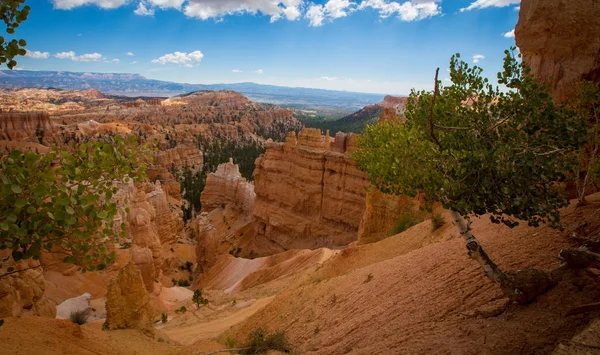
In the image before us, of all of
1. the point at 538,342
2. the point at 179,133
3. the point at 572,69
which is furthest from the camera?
the point at 179,133

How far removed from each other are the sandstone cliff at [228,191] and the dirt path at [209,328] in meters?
25.9

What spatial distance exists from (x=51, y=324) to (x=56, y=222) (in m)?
6.45

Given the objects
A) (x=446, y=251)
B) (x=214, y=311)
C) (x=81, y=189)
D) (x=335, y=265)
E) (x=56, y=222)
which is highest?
(x=81, y=189)

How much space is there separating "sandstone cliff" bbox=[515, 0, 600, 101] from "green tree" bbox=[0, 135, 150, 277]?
1087 cm

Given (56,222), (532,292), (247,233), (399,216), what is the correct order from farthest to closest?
(247,233) < (399,216) < (532,292) < (56,222)

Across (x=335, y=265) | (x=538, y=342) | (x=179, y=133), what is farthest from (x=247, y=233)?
(x=179, y=133)

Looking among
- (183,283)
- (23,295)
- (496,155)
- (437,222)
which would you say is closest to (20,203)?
(496,155)

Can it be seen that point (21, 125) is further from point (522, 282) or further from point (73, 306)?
point (522, 282)

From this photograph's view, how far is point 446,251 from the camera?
965 centimetres

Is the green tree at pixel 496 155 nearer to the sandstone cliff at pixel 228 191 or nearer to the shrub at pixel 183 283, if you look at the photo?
the shrub at pixel 183 283

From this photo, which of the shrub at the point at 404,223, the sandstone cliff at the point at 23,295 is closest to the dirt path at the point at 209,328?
the sandstone cliff at the point at 23,295

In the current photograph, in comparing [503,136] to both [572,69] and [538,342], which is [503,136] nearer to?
[538,342]

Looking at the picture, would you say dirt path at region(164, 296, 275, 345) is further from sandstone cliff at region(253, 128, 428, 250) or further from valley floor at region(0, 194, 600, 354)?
sandstone cliff at region(253, 128, 428, 250)

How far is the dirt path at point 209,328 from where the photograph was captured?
1309 centimetres
